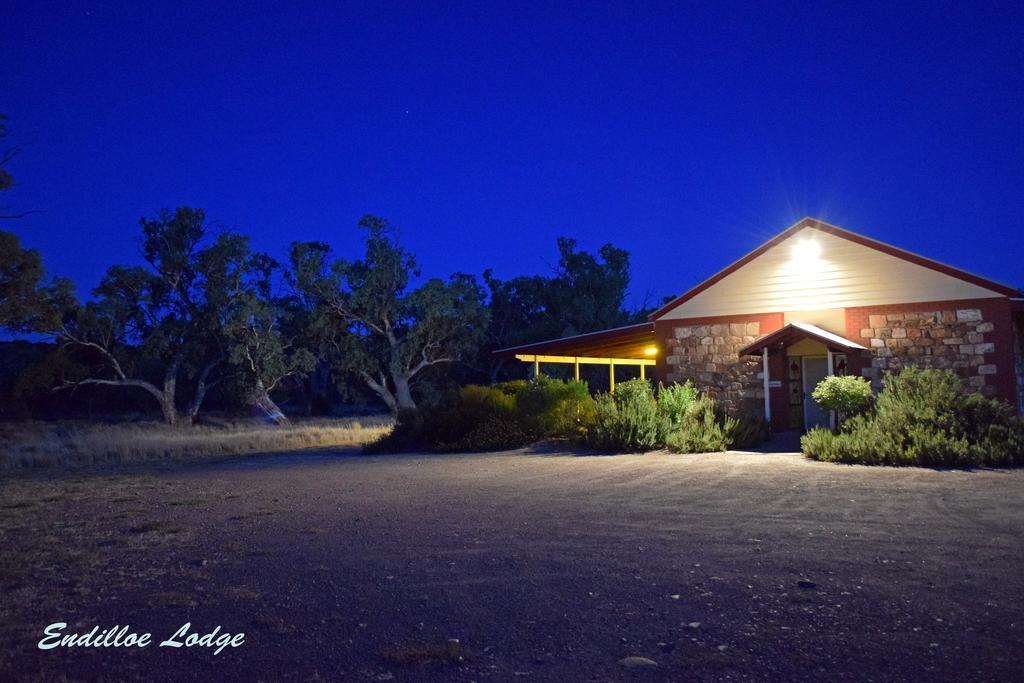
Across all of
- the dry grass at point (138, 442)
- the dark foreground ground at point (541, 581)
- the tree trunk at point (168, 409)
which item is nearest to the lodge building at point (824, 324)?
the dark foreground ground at point (541, 581)

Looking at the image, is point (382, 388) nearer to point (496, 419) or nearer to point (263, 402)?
point (263, 402)

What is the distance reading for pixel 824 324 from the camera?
59.9 ft

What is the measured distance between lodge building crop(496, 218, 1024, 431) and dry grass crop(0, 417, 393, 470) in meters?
10.3

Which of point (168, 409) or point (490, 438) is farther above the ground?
point (168, 409)

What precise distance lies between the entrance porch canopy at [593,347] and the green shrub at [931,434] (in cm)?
827

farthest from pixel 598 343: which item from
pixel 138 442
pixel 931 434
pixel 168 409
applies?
pixel 168 409

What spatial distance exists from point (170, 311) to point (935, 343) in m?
32.3

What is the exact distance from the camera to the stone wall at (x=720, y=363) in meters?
19.0

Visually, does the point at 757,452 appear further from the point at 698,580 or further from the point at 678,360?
the point at 698,580

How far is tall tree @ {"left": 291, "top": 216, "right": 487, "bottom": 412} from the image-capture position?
3875 centimetres

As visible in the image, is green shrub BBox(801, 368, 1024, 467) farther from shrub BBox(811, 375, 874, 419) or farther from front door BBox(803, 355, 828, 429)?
front door BBox(803, 355, 828, 429)

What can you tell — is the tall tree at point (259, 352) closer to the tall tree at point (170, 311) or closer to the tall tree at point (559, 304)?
the tall tree at point (170, 311)

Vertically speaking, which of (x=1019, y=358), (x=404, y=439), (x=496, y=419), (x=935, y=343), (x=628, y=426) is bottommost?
(x=404, y=439)

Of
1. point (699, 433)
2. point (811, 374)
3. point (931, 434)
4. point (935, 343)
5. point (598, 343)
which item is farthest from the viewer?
point (598, 343)
